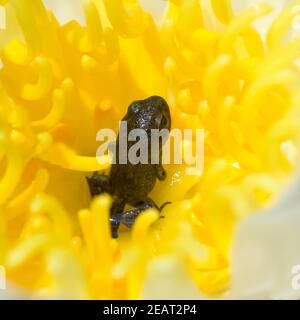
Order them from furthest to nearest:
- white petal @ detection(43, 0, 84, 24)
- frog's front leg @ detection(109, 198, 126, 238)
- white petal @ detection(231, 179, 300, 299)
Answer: white petal @ detection(43, 0, 84, 24)
frog's front leg @ detection(109, 198, 126, 238)
white petal @ detection(231, 179, 300, 299)

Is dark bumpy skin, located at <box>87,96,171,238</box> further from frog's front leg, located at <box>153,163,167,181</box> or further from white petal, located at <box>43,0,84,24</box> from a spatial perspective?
white petal, located at <box>43,0,84,24</box>

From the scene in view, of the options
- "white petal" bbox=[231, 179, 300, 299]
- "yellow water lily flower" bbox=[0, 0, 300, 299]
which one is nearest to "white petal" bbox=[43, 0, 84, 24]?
"yellow water lily flower" bbox=[0, 0, 300, 299]

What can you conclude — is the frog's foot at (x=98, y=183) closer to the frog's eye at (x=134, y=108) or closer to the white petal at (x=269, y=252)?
the frog's eye at (x=134, y=108)

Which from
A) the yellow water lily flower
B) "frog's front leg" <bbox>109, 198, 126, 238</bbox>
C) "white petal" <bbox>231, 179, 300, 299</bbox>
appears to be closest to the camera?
"white petal" <bbox>231, 179, 300, 299</bbox>

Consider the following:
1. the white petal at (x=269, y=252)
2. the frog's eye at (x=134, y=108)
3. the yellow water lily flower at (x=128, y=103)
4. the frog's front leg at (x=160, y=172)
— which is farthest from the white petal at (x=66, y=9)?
the white petal at (x=269, y=252)

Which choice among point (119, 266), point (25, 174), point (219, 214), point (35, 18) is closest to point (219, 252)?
point (219, 214)

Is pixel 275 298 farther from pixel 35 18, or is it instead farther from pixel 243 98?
pixel 35 18
